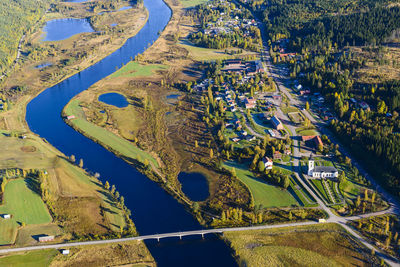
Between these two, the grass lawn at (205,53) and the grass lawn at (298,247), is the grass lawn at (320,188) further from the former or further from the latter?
the grass lawn at (205,53)

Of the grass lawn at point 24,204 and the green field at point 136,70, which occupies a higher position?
the green field at point 136,70

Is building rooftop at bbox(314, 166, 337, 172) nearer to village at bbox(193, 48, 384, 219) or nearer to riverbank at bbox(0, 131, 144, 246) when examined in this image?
village at bbox(193, 48, 384, 219)

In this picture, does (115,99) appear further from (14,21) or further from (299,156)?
(14,21)

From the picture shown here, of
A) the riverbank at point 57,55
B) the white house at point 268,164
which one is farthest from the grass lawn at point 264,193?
the riverbank at point 57,55

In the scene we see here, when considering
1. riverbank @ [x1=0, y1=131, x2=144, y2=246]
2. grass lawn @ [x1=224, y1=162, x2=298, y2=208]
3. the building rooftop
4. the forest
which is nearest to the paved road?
the building rooftop

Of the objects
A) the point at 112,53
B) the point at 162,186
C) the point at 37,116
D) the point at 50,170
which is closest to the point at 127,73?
the point at 112,53

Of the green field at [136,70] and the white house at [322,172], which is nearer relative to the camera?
the white house at [322,172]

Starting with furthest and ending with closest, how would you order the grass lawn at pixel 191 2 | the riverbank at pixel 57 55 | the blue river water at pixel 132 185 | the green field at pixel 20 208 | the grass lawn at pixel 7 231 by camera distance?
1. the grass lawn at pixel 191 2
2. the riverbank at pixel 57 55
3. the green field at pixel 20 208
4. the grass lawn at pixel 7 231
5. the blue river water at pixel 132 185
